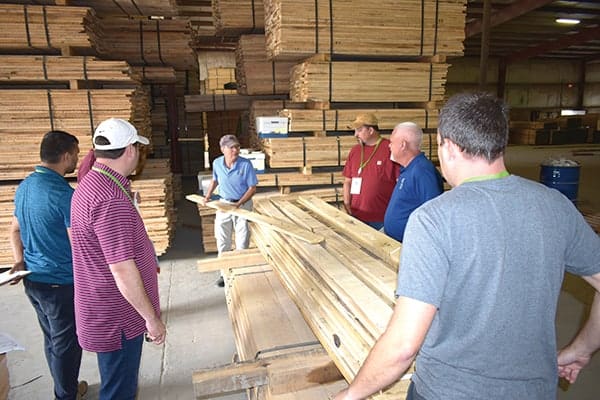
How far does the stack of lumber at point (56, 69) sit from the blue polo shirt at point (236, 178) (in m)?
2.25

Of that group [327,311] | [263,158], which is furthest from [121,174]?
[263,158]

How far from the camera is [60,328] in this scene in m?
3.36

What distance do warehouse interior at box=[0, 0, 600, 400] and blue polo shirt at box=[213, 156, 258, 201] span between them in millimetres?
652

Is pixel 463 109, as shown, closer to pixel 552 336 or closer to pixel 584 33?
pixel 552 336

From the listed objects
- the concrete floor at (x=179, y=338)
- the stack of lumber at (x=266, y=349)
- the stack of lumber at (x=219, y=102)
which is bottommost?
the concrete floor at (x=179, y=338)

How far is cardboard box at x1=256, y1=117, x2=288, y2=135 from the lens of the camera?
6.80 m

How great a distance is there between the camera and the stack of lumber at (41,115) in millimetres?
6395

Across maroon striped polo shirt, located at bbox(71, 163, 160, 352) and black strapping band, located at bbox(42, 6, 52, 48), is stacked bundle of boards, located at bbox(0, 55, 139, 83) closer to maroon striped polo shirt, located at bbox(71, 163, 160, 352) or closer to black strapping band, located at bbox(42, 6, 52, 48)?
black strapping band, located at bbox(42, 6, 52, 48)

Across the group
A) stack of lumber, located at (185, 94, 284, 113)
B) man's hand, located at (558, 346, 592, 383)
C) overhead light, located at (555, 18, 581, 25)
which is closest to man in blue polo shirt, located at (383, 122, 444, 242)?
man's hand, located at (558, 346, 592, 383)

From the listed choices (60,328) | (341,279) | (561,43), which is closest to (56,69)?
(60,328)

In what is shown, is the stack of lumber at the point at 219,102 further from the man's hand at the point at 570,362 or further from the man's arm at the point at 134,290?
the man's hand at the point at 570,362

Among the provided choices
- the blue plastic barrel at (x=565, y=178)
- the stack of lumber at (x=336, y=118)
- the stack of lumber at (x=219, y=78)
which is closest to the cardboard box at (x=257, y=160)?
the stack of lumber at (x=336, y=118)

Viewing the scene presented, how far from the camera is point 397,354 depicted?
1.44 metres

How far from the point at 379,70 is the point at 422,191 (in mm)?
3434
